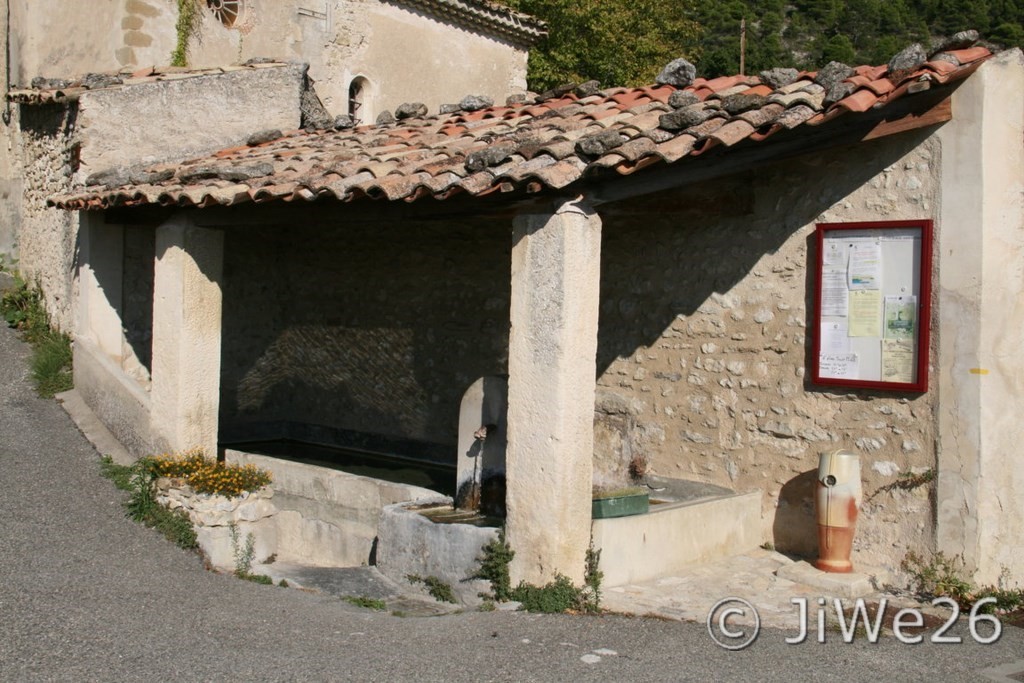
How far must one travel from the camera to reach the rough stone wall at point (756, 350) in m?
6.09

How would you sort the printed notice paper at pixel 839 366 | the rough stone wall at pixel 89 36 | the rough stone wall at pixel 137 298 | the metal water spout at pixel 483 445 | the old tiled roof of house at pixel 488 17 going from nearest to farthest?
the printed notice paper at pixel 839 366
the metal water spout at pixel 483 445
the rough stone wall at pixel 137 298
the rough stone wall at pixel 89 36
the old tiled roof of house at pixel 488 17

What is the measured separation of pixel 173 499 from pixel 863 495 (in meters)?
4.65

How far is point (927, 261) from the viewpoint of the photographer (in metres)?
5.90

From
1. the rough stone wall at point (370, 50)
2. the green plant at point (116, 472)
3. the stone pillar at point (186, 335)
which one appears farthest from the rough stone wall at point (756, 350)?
the rough stone wall at point (370, 50)

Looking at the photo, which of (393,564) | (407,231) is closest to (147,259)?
(407,231)

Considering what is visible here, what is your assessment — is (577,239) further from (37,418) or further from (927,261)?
(37,418)

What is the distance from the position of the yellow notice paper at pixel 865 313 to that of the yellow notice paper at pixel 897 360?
10cm

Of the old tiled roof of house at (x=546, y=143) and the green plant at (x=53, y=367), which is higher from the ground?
the old tiled roof of house at (x=546, y=143)

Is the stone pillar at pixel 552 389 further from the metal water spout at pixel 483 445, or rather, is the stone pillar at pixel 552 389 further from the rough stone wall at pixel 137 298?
the rough stone wall at pixel 137 298

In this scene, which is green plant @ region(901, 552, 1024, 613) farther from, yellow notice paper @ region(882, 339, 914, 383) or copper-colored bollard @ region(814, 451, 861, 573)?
yellow notice paper @ region(882, 339, 914, 383)

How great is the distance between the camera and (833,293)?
6.32 m

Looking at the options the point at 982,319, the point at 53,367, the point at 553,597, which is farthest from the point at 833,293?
the point at 53,367

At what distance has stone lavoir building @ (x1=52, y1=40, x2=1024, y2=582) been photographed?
217 inches

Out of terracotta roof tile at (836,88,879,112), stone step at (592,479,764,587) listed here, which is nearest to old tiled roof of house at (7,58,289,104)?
stone step at (592,479,764,587)
